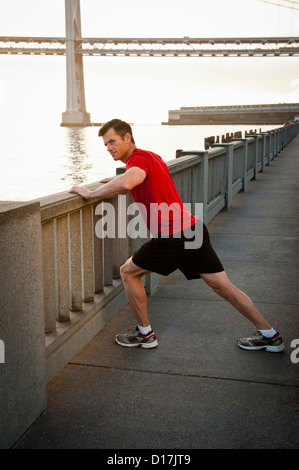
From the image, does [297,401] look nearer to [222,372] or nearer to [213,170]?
[222,372]

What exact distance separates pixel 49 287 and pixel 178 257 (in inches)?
32.0

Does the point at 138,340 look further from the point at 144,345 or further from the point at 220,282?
the point at 220,282

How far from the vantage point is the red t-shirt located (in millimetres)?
3389

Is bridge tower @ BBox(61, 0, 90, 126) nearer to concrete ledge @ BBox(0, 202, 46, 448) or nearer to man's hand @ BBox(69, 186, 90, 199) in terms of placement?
man's hand @ BBox(69, 186, 90, 199)

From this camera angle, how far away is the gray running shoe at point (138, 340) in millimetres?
3934

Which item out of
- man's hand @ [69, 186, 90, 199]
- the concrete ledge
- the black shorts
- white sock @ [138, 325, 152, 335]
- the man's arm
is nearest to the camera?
the concrete ledge

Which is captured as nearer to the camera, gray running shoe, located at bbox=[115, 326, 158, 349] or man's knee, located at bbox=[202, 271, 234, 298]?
man's knee, located at bbox=[202, 271, 234, 298]

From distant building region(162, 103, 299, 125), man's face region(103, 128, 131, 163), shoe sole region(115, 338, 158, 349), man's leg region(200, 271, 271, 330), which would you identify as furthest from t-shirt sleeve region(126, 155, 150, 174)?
distant building region(162, 103, 299, 125)

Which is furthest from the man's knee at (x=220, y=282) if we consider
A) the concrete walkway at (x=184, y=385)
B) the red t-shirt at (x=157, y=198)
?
the concrete walkway at (x=184, y=385)

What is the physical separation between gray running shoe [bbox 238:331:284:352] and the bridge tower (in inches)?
4557

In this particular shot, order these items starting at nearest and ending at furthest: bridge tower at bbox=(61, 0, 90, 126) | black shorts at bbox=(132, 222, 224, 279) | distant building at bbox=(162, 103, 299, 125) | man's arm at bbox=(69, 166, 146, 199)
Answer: man's arm at bbox=(69, 166, 146, 199) < black shorts at bbox=(132, 222, 224, 279) < bridge tower at bbox=(61, 0, 90, 126) < distant building at bbox=(162, 103, 299, 125)
